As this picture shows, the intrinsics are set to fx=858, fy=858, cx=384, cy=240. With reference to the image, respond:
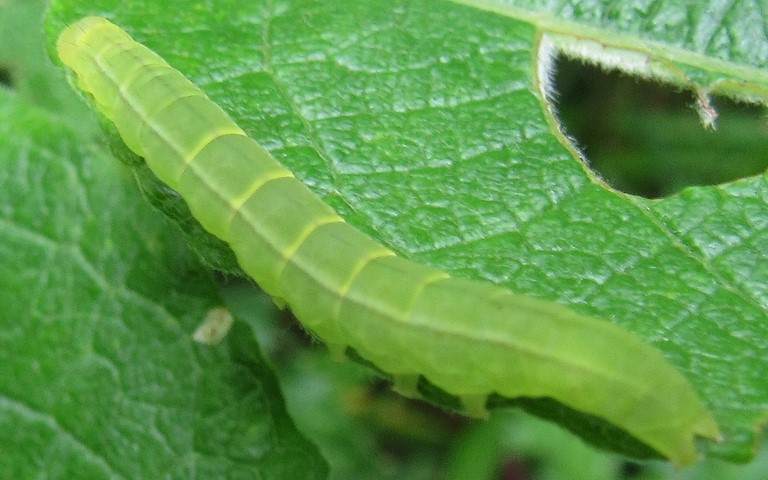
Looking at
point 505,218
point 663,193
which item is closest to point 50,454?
point 505,218

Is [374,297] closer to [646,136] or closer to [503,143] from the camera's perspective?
→ [503,143]

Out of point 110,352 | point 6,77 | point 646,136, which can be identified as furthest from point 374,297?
point 646,136

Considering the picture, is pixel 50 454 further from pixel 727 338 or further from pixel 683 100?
pixel 683 100

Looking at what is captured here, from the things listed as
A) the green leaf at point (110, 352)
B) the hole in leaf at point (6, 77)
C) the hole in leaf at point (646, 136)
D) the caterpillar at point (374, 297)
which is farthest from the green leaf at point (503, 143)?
the hole in leaf at point (646, 136)

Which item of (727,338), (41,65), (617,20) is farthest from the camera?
(41,65)

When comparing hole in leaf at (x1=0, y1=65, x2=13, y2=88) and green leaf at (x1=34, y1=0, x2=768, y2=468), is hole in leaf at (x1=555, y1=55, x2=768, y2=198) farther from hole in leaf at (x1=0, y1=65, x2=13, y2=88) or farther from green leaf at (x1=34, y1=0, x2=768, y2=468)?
hole in leaf at (x1=0, y1=65, x2=13, y2=88)

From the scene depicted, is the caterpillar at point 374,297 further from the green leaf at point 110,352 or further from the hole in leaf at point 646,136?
the hole in leaf at point 646,136

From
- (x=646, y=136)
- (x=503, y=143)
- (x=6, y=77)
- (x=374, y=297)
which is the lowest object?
(x=6, y=77)
